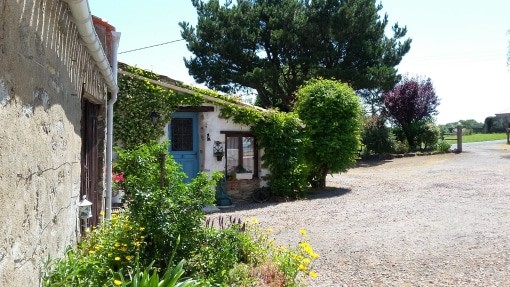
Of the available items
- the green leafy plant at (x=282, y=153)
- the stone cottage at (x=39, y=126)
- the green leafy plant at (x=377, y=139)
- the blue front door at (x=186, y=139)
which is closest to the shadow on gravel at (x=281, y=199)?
the green leafy plant at (x=282, y=153)

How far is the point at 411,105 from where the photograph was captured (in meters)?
26.8

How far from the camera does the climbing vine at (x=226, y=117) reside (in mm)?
11859

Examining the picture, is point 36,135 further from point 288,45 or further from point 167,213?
point 288,45

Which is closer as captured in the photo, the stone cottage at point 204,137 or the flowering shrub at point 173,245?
the flowering shrub at point 173,245

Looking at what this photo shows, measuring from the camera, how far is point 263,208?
11.9 m

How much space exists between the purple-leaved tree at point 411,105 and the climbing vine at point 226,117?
1464 centimetres

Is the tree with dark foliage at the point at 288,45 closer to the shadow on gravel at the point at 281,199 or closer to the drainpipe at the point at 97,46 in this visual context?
the shadow on gravel at the point at 281,199

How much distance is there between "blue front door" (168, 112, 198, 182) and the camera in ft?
42.1

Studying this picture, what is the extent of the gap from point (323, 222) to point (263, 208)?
8.41 feet

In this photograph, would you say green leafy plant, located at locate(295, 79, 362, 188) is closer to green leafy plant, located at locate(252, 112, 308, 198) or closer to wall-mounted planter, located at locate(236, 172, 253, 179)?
green leafy plant, located at locate(252, 112, 308, 198)

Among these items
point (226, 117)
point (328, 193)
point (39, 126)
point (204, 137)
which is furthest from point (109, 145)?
point (328, 193)

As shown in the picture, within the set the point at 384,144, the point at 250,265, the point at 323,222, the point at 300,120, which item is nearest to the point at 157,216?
the point at 250,265

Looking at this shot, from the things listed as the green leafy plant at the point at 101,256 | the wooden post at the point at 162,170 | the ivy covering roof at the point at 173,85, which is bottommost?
the green leafy plant at the point at 101,256

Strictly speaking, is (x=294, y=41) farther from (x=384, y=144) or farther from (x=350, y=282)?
(x=350, y=282)
